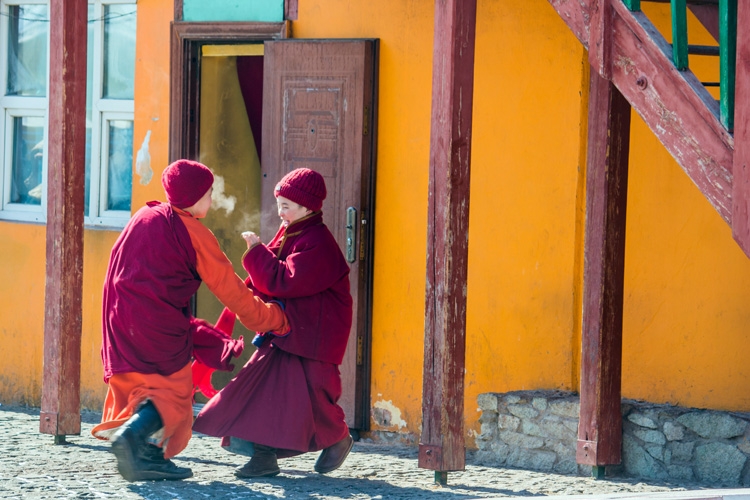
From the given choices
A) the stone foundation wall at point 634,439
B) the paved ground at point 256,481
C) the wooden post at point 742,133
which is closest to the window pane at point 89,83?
the paved ground at point 256,481

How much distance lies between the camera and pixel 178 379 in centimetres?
563

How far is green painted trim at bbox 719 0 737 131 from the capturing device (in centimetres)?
446

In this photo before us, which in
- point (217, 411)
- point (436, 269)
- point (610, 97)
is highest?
point (610, 97)

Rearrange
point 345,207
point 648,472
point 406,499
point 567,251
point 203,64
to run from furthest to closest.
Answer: point 203,64 < point 345,207 < point 567,251 < point 648,472 < point 406,499

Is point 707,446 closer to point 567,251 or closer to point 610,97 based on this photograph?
point 567,251

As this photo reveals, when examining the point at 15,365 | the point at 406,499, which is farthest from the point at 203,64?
the point at 406,499

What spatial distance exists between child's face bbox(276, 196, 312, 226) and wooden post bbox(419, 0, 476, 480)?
665 mm

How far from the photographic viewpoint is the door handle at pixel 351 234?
284 inches

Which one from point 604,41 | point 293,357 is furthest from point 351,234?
point 604,41

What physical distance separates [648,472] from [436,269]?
1.77 metres

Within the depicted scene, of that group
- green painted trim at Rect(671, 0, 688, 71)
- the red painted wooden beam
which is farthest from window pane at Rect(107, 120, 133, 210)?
green painted trim at Rect(671, 0, 688, 71)

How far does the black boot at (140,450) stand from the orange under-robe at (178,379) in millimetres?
61

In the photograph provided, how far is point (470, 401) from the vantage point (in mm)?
7090

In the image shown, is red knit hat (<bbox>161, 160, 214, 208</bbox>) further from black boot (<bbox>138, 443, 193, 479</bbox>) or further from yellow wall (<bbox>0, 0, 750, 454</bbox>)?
yellow wall (<bbox>0, 0, 750, 454</bbox>)
